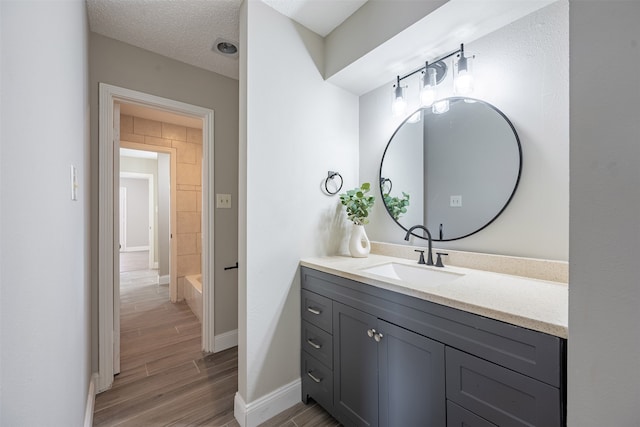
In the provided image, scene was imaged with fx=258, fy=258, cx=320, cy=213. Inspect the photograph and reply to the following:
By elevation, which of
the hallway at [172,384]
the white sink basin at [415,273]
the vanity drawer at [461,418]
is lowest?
the hallway at [172,384]

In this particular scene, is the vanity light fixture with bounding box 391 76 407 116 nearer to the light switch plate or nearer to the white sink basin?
the white sink basin

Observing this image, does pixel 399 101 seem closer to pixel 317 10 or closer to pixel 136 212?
pixel 317 10

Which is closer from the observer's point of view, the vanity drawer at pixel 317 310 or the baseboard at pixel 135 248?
the vanity drawer at pixel 317 310

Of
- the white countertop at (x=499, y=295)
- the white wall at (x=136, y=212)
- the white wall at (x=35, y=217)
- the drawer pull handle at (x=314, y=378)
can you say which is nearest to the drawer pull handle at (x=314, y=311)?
the white countertop at (x=499, y=295)

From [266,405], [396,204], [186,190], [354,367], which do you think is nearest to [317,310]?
[354,367]

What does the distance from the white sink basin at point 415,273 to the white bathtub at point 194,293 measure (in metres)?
2.18

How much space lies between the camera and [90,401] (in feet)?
5.01

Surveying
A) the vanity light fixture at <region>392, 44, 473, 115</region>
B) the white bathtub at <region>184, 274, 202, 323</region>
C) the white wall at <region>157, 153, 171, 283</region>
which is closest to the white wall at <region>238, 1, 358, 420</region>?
the vanity light fixture at <region>392, 44, 473, 115</region>

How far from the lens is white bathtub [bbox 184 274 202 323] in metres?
2.89

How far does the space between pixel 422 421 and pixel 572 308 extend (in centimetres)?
76

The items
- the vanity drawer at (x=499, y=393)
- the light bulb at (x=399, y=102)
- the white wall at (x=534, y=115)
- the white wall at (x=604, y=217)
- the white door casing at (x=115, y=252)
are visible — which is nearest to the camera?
the white wall at (x=604, y=217)

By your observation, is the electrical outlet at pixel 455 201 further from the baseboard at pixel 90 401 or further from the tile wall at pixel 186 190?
the tile wall at pixel 186 190

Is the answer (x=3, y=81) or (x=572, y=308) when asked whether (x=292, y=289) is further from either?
(x=3, y=81)

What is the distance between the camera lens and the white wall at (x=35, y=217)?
0.45m
